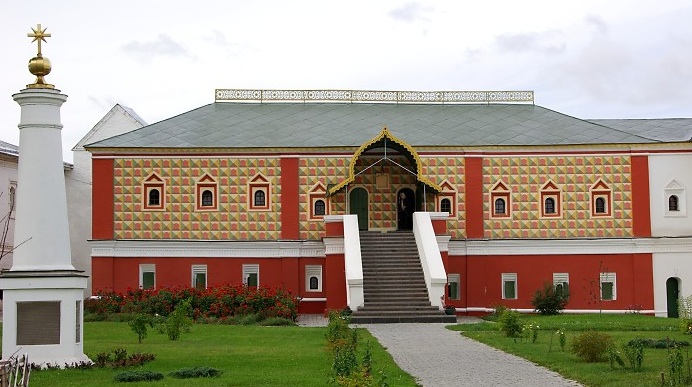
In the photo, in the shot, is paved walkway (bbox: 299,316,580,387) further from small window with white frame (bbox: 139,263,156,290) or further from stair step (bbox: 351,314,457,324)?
small window with white frame (bbox: 139,263,156,290)

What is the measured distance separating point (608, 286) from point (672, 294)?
2.20 metres

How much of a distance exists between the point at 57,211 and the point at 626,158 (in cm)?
2394

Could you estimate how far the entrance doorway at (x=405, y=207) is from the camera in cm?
3781

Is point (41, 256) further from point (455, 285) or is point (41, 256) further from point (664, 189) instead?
point (664, 189)

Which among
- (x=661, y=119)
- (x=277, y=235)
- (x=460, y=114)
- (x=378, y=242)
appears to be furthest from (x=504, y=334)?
(x=661, y=119)

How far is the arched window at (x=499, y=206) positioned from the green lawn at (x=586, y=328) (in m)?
4.40

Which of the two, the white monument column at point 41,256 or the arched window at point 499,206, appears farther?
the arched window at point 499,206

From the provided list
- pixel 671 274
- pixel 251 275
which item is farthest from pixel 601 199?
pixel 251 275

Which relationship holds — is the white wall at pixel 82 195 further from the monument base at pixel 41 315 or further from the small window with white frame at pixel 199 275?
the monument base at pixel 41 315

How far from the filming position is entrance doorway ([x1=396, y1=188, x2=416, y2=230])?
3781cm

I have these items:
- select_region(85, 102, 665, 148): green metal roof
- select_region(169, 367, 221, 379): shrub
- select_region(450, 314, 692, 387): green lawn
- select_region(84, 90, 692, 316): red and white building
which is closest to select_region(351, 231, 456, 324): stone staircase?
select_region(84, 90, 692, 316): red and white building

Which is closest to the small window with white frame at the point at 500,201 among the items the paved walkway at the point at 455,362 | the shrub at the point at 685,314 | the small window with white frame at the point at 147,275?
the shrub at the point at 685,314

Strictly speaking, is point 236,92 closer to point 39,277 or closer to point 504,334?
point 504,334

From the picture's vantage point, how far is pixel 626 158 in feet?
123
